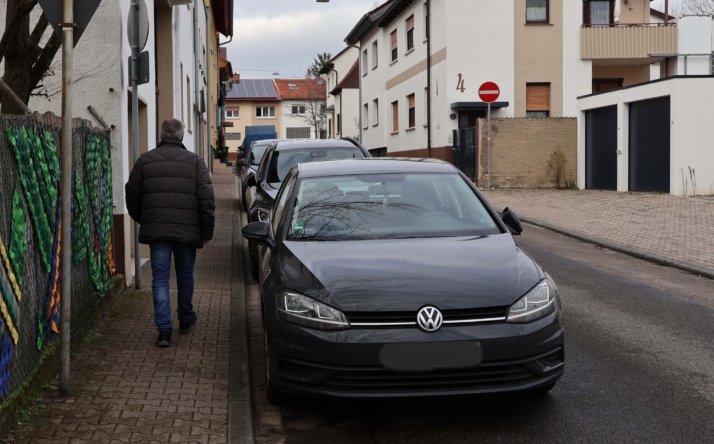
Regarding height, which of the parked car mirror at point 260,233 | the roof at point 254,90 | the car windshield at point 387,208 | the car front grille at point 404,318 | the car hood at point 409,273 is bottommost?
the car front grille at point 404,318

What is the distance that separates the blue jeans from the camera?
A: 6730 mm

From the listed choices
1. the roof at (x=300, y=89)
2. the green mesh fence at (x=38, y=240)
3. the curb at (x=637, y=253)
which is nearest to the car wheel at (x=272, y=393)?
the green mesh fence at (x=38, y=240)

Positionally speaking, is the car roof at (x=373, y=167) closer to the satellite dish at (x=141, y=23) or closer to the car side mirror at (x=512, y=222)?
the car side mirror at (x=512, y=222)

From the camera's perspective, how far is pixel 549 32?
2947 cm

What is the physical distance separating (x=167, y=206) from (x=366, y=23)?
3755 centimetres

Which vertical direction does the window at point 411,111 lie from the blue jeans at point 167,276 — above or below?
above

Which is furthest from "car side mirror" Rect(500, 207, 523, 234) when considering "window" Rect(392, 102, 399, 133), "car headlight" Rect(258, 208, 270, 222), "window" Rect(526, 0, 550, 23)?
"window" Rect(392, 102, 399, 133)

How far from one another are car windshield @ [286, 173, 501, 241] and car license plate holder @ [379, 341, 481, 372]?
1.30m

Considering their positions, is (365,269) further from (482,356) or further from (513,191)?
(513,191)

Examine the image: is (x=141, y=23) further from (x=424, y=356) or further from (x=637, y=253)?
(x=637, y=253)

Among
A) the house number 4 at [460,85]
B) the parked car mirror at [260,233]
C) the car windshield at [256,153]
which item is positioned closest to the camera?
the parked car mirror at [260,233]

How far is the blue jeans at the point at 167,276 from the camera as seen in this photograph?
6730 mm

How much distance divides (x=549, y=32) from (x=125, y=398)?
26.5 meters

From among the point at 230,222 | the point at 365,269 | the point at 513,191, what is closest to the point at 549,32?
the point at 513,191
